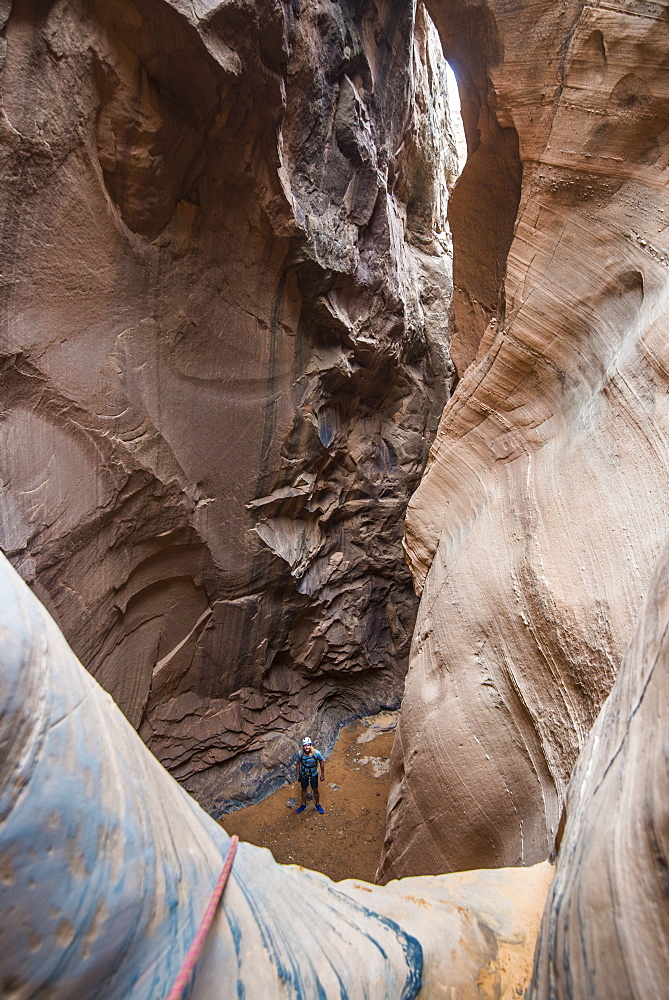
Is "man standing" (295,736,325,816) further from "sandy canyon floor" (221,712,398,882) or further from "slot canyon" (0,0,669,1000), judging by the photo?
"slot canyon" (0,0,669,1000)

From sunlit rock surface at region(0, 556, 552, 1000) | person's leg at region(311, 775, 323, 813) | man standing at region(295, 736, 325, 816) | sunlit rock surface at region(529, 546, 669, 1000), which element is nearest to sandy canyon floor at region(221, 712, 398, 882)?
person's leg at region(311, 775, 323, 813)

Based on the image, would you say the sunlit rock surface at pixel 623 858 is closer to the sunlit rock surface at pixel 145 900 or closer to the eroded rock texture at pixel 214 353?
the sunlit rock surface at pixel 145 900

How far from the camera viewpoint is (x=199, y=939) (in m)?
1.24

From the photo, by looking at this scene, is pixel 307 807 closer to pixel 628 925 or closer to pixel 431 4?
pixel 628 925

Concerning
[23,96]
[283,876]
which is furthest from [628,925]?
[23,96]

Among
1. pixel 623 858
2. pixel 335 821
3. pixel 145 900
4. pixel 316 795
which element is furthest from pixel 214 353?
pixel 623 858

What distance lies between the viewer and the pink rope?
3.76 feet

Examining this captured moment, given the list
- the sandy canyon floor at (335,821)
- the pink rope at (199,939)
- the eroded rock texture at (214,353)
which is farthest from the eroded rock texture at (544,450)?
the sandy canyon floor at (335,821)

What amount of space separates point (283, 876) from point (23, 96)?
5.00 m

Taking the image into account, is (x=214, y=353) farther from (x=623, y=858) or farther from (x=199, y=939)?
(x=623, y=858)

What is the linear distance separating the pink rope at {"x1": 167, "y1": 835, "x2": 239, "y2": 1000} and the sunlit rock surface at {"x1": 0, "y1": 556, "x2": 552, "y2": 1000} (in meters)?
0.02

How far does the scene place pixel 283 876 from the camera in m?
1.61

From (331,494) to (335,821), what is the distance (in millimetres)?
4020

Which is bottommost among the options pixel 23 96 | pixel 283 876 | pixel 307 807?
pixel 307 807
